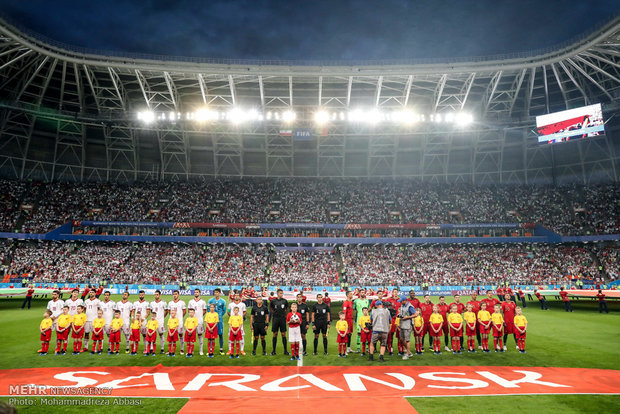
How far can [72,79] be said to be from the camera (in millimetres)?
46344

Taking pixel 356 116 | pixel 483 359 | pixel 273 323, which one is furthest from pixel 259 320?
pixel 356 116

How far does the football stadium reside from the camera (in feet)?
120

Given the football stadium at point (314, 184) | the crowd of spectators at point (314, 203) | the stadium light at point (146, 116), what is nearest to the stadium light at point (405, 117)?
the football stadium at point (314, 184)

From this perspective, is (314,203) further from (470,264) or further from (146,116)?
(146,116)

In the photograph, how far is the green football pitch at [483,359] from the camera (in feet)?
27.1

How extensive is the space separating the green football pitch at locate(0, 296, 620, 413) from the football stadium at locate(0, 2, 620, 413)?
0.36 metres

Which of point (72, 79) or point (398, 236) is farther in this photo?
point (398, 236)

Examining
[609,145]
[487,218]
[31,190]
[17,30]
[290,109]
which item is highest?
[17,30]

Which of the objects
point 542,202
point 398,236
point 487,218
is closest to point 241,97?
point 398,236

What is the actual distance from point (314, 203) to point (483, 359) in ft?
141

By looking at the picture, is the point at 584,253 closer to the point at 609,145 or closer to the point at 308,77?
the point at 609,145

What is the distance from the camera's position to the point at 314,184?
58.0 meters

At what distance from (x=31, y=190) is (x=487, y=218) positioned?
209ft

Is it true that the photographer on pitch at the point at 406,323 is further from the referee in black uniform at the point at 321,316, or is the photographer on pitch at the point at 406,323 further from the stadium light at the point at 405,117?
the stadium light at the point at 405,117
